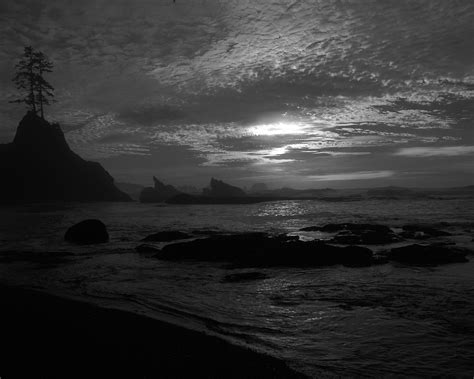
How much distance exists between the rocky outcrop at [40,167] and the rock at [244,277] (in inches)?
3039

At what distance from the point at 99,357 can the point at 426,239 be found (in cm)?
2699

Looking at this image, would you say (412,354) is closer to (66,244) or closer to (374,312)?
(374,312)

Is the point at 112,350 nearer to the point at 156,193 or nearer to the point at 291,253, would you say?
the point at 291,253

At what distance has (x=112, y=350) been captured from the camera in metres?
7.56

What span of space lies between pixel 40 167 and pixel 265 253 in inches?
3010

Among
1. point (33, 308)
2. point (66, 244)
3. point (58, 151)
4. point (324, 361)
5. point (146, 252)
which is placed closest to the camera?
point (324, 361)

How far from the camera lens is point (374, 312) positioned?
36.0ft

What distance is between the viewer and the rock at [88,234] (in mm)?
27422

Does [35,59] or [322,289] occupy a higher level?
[35,59]

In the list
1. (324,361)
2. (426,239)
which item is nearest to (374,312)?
(324,361)

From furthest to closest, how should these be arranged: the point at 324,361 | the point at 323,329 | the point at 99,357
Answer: the point at 323,329 → the point at 324,361 → the point at 99,357

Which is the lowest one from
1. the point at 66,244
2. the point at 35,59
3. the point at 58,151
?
the point at 66,244

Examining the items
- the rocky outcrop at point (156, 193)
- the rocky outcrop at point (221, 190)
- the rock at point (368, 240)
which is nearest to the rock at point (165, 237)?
the rock at point (368, 240)

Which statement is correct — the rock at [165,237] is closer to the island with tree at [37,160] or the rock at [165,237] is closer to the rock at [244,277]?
the rock at [244,277]
